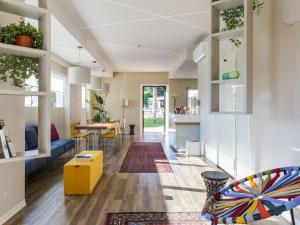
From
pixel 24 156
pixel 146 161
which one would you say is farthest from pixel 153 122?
pixel 24 156

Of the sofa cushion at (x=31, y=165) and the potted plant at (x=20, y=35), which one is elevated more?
the potted plant at (x=20, y=35)

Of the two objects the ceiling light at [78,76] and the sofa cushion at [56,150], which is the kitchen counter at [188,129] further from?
the sofa cushion at [56,150]

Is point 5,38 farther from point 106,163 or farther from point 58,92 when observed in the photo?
point 58,92

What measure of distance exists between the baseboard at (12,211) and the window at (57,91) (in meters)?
4.83

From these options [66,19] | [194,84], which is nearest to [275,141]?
[66,19]

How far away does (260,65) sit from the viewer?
3.23 meters

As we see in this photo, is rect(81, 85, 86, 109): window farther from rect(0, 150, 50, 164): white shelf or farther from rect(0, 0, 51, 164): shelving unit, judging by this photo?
rect(0, 150, 50, 164): white shelf

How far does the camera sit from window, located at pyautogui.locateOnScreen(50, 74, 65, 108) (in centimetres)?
780

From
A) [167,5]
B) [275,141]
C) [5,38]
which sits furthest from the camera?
[167,5]

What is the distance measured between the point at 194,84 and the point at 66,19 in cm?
849

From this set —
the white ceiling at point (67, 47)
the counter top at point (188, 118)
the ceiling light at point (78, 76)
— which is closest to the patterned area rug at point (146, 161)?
the counter top at point (188, 118)

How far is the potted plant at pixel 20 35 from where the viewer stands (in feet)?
7.65

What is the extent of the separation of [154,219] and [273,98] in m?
1.95

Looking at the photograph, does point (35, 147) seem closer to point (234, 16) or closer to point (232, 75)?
point (232, 75)
